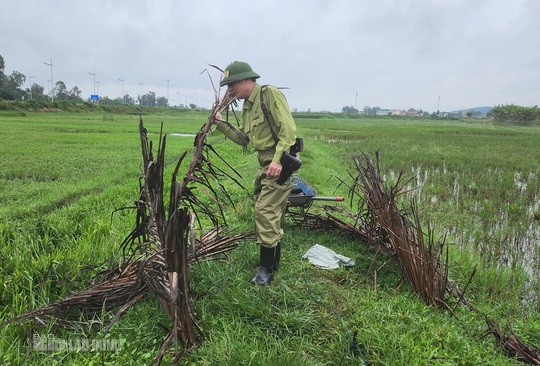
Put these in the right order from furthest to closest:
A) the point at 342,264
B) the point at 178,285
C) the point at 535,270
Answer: the point at 535,270 < the point at 342,264 < the point at 178,285

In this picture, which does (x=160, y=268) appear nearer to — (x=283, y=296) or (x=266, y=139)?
(x=283, y=296)

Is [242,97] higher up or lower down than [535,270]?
higher up

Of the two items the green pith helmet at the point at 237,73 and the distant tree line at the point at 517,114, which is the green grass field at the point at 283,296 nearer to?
the green pith helmet at the point at 237,73

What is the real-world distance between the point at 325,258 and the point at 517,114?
54579mm

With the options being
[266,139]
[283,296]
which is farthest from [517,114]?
[283,296]

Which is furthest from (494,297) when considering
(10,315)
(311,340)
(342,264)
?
(10,315)

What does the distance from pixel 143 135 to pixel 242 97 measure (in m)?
1.24

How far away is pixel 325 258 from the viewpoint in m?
3.47

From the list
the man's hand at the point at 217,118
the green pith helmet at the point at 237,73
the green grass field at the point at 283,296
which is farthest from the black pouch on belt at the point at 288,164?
the green grass field at the point at 283,296

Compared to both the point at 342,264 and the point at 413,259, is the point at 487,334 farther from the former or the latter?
the point at 342,264

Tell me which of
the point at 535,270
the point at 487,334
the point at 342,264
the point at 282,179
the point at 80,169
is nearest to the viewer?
the point at 487,334

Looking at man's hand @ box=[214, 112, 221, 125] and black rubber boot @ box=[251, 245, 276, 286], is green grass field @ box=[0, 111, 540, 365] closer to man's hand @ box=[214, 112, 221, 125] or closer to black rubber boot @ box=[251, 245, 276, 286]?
black rubber boot @ box=[251, 245, 276, 286]

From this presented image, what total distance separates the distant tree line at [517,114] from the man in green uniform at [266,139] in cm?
5024

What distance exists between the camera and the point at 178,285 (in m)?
1.91
